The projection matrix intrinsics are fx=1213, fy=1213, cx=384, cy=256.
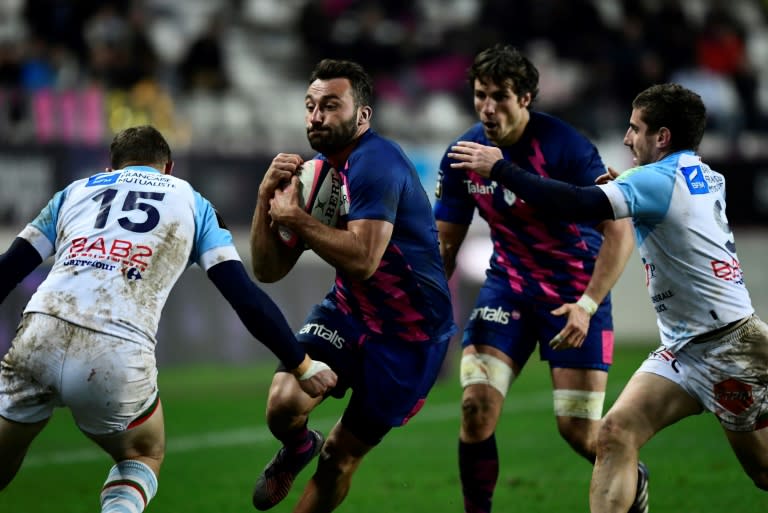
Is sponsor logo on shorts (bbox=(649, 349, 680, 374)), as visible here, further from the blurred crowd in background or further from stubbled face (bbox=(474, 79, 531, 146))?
the blurred crowd in background

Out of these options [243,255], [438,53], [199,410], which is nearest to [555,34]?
[438,53]

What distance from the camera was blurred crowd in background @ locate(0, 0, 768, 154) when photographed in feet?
52.2

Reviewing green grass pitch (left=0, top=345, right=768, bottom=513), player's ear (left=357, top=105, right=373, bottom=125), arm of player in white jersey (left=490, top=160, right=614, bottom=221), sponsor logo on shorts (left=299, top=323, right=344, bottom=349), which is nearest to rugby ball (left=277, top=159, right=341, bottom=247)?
player's ear (left=357, top=105, right=373, bottom=125)

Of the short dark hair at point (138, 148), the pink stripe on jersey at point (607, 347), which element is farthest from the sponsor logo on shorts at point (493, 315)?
the short dark hair at point (138, 148)

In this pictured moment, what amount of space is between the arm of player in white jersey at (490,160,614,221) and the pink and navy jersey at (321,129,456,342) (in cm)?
52

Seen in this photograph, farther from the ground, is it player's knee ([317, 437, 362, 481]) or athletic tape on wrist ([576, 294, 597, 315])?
athletic tape on wrist ([576, 294, 597, 315])

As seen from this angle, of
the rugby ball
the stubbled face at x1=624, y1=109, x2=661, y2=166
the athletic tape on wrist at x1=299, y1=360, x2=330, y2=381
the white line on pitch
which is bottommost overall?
the white line on pitch

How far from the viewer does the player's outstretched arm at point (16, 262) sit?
5.75 m

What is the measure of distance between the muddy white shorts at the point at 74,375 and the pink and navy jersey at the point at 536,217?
2.67 metres

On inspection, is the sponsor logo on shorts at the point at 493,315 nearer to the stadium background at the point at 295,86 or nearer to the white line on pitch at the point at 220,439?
the white line on pitch at the point at 220,439

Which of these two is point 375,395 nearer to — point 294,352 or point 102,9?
point 294,352

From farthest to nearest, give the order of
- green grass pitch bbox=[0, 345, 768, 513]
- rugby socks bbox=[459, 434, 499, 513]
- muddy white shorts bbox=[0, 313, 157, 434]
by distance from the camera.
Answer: green grass pitch bbox=[0, 345, 768, 513] → rugby socks bbox=[459, 434, 499, 513] → muddy white shorts bbox=[0, 313, 157, 434]

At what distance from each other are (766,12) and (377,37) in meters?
8.54

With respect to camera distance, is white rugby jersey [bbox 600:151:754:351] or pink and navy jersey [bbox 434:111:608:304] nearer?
white rugby jersey [bbox 600:151:754:351]
